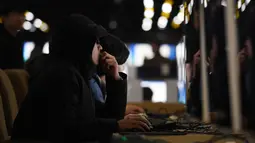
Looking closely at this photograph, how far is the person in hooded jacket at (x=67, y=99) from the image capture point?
1.32 meters

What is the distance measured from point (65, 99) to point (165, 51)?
9348 mm

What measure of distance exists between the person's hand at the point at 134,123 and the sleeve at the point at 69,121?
40 millimetres

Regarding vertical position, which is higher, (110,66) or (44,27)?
(44,27)

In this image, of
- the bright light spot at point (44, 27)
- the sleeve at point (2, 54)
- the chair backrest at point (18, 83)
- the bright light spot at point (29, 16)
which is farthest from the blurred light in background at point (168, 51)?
the chair backrest at point (18, 83)

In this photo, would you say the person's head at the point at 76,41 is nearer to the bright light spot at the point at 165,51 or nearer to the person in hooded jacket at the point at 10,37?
the person in hooded jacket at the point at 10,37

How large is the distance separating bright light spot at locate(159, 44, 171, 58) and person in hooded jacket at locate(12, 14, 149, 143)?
8837 mm

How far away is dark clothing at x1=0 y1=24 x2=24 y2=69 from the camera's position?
3.46 m

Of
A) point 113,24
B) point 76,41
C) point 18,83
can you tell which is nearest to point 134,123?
point 76,41

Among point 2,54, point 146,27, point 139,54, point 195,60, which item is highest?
point 146,27

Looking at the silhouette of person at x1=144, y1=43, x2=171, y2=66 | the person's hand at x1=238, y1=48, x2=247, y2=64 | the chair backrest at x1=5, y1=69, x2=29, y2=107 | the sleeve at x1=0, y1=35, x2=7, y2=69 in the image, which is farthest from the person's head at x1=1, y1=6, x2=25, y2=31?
A: the silhouette of person at x1=144, y1=43, x2=171, y2=66

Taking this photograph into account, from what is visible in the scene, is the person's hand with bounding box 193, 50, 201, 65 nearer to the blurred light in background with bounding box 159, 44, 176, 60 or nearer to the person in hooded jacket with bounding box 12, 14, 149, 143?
the person in hooded jacket with bounding box 12, 14, 149, 143

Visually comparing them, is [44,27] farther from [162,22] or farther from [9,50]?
[9,50]

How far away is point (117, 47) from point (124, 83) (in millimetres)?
533

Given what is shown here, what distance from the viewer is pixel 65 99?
1335 millimetres
